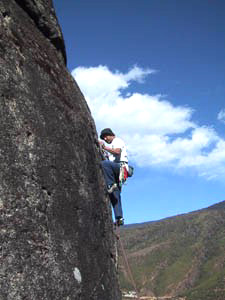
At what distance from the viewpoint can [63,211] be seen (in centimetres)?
815

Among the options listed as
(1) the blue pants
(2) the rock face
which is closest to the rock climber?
(1) the blue pants

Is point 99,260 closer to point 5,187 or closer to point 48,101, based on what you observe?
point 5,187

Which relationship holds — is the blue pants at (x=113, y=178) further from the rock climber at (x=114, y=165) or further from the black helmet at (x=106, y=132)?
the black helmet at (x=106, y=132)

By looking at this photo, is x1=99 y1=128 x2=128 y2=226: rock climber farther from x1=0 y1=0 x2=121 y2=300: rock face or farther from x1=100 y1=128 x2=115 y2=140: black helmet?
x1=0 y1=0 x2=121 y2=300: rock face

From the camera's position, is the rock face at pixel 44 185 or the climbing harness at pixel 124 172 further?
the climbing harness at pixel 124 172

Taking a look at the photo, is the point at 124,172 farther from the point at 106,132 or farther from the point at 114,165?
the point at 106,132

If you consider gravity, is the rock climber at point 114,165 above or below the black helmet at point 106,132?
below

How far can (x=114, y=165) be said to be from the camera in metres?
12.2

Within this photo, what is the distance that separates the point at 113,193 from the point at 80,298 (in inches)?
185

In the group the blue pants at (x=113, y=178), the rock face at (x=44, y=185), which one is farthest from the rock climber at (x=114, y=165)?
the rock face at (x=44, y=185)

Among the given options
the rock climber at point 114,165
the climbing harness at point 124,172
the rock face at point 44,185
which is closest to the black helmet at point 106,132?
the rock climber at point 114,165

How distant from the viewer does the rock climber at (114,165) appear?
1211 cm

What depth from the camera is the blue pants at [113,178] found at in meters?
12.1

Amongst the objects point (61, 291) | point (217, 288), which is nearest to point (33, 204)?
point (61, 291)
